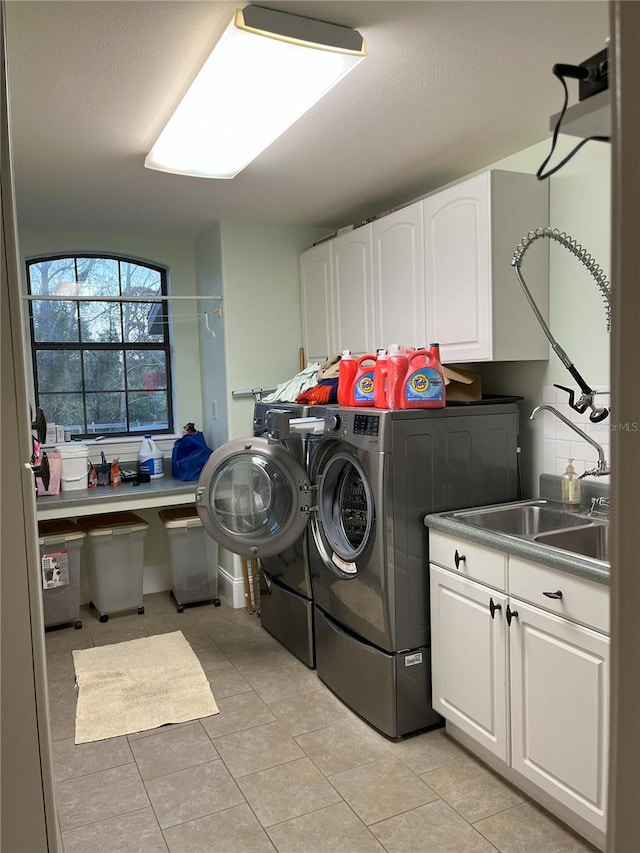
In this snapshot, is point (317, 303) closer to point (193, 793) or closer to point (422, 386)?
point (422, 386)

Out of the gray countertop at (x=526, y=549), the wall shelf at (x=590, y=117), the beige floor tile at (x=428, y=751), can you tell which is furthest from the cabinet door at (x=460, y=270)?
the wall shelf at (x=590, y=117)

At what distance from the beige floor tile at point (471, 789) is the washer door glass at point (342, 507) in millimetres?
893

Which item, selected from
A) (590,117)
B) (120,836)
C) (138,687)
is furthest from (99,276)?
(590,117)

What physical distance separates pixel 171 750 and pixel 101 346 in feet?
8.96

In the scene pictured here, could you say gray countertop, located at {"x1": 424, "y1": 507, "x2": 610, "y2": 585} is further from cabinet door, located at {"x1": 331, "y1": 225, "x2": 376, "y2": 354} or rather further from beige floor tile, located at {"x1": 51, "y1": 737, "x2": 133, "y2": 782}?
beige floor tile, located at {"x1": 51, "y1": 737, "x2": 133, "y2": 782}

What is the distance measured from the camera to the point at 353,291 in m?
3.73

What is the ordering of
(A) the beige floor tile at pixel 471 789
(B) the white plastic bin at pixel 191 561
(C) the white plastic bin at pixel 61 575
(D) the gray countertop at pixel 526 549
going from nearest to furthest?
(D) the gray countertop at pixel 526 549 → (A) the beige floor tile at pixel 471 789 → (C) the white plastic bin at pixel 61 575 → (B) the white plastic bin at pixel 191 561

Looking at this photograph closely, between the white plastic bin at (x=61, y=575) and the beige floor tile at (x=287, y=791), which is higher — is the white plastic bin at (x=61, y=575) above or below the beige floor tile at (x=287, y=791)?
above

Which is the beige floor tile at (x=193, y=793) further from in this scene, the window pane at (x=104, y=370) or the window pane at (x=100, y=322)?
the window pane at (x=100, y=322)

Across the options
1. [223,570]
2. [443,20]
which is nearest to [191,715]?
[223,570]

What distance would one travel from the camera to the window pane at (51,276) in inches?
168

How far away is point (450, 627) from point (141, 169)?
8.12 feet

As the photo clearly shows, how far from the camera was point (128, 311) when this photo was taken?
4.52m

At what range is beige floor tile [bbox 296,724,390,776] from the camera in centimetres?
254
